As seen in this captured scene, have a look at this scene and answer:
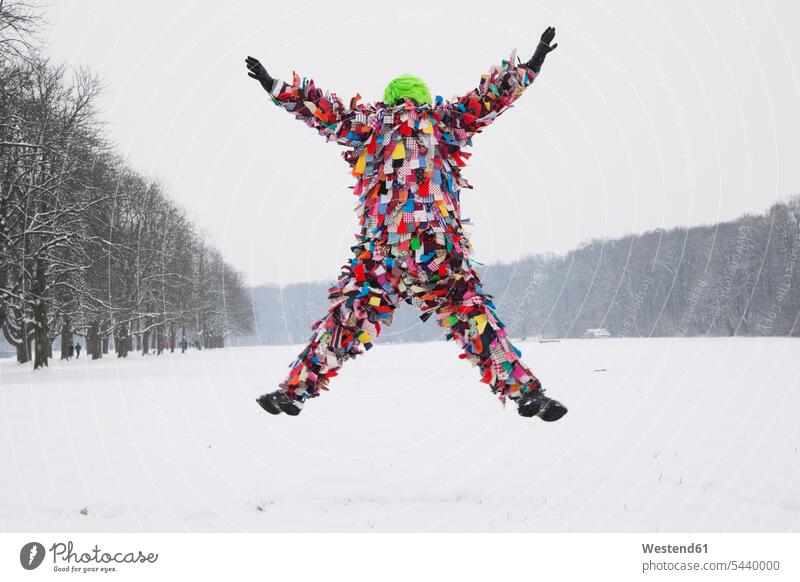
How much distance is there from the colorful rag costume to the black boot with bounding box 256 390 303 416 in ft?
0.11

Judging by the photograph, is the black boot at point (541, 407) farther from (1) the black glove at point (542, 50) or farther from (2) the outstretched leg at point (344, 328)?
(1) the black glove at point (542, 50)

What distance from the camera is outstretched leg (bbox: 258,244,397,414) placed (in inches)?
115

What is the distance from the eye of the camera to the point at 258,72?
3.06 metres

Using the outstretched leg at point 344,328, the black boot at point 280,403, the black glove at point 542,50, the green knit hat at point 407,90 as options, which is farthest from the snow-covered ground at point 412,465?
the black glove at point 542,50

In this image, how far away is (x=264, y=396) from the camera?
2.92m

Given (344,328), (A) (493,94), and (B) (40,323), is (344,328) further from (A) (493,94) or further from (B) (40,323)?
(B) (40,323)

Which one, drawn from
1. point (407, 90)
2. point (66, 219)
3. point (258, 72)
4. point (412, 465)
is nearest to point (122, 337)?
point (66, 219)

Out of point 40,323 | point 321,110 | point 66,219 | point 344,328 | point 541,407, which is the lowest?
point 541,407

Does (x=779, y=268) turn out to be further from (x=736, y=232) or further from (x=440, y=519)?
(x=440, y=519)

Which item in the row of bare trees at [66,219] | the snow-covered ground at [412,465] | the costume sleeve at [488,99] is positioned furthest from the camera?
the row of bare trees at [66,219]

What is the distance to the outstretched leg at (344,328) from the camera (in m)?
2.92

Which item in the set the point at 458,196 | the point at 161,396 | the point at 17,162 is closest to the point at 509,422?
the point at 458,196

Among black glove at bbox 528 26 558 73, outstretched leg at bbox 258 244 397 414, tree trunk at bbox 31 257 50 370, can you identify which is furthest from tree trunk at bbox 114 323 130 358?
black glove at bbox 528 26 558 73

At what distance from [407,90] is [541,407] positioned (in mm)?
2040
